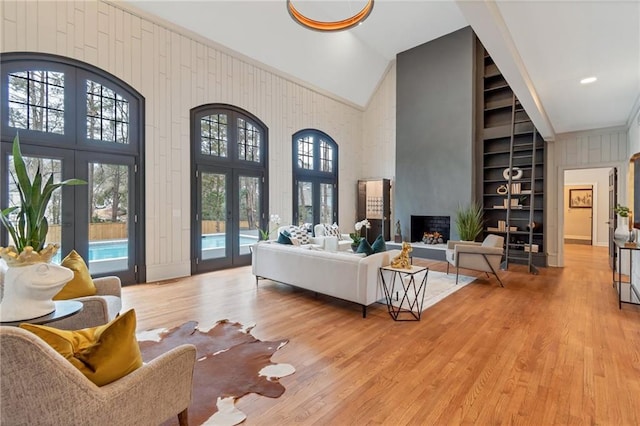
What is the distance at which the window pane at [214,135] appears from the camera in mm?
6215

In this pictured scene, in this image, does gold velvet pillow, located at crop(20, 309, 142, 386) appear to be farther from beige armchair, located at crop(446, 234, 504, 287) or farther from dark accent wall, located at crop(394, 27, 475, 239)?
dark accent wall, located at crop(394, 27, 475, 239)

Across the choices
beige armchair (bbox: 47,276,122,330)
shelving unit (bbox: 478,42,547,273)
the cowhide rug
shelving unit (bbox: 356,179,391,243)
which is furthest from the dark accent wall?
beige armchair (bbox: 47,276,122,330)

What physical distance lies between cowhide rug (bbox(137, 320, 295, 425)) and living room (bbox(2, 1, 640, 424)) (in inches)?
5.4

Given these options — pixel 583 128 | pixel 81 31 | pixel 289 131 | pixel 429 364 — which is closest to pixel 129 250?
pixel 81 31

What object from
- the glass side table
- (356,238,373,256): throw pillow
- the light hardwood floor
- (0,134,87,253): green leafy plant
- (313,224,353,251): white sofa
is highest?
(0,134,87,253): green leafy plant

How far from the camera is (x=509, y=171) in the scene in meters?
6.54

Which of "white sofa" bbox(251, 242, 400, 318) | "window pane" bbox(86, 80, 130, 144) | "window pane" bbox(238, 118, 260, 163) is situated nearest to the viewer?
"white sofa" bbox(251, 242, 400, 318)

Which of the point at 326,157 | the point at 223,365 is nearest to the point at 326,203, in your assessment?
the point at 326,157

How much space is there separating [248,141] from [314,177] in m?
2.22

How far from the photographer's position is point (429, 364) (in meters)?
2.61

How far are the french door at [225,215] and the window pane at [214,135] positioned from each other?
1.11 feet

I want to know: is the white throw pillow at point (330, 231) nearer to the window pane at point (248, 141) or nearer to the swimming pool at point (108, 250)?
the window pane at point (248, 141)

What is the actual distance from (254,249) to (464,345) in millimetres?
3333

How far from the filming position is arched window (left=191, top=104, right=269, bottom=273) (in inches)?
242
